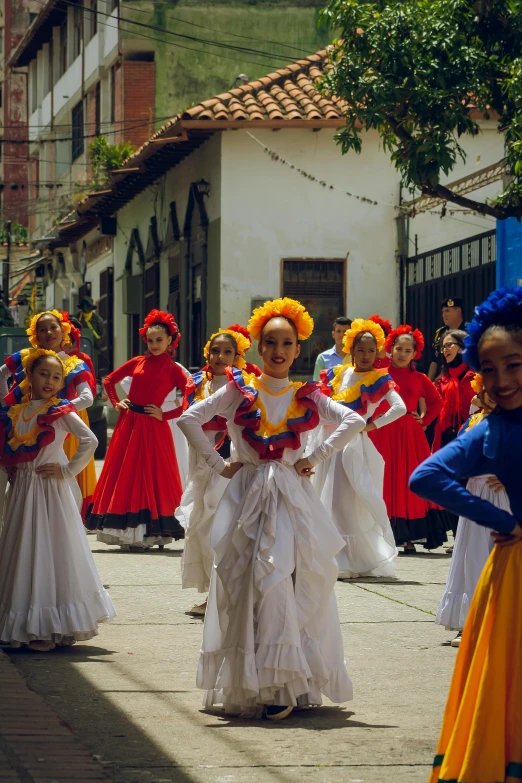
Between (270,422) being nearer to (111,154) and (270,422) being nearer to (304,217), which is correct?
(304,217)

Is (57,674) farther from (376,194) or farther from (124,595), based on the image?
(376,194)

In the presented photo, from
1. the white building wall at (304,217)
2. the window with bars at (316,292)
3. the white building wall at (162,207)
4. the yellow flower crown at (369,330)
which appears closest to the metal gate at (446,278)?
the white building wall at (304,217)

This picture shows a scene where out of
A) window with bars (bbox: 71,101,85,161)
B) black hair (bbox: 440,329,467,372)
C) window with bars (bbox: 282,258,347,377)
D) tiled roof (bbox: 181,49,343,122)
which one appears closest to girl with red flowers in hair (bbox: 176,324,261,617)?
black hair (bbox: 440,329,467,372)

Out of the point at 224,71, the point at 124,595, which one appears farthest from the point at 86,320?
the point at 124,595

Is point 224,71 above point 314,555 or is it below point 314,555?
above

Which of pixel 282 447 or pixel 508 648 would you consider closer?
pixel 508 648

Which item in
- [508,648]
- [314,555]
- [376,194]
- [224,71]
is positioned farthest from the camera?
[224,71]

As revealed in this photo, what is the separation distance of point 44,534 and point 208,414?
166 cm

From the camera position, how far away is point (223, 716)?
6.53 m

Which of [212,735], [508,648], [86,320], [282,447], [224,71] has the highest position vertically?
[224,71]

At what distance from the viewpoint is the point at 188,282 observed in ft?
93.0

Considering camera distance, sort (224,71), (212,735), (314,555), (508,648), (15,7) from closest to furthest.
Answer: (508,648), (212,735), (314,555), (224,71), (15,7)

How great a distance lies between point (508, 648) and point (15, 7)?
212 ft

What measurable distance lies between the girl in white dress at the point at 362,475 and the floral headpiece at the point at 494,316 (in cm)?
694
